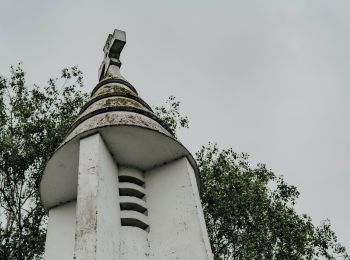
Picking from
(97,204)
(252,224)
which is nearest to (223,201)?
(252,224)

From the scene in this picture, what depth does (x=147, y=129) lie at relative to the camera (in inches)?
222

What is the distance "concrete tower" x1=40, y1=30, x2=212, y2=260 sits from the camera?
4.59 m

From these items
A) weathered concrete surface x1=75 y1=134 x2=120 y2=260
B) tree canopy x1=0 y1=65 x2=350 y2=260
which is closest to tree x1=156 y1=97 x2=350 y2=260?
tree canopy x1=0 y1=65 x2=350 y2=260

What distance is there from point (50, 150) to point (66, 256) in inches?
275

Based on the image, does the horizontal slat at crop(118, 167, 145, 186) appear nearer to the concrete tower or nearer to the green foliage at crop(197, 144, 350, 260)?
the concrete tower

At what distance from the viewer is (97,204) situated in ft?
14.3

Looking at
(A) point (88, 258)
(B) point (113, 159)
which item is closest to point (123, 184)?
(B) point (113, 159)

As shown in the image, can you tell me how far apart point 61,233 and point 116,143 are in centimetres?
157

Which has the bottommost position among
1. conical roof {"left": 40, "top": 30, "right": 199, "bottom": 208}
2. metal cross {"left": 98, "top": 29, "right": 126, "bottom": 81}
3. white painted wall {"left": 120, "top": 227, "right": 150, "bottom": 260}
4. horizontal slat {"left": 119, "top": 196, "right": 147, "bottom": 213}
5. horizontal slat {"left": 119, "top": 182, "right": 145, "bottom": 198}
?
white painted wall {"left": 120, "top": 227, "right": 150, "bottom": 260}

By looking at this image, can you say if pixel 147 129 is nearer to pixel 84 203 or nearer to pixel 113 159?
pixel 113 159

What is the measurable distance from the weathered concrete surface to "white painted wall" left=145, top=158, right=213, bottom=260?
57 cm

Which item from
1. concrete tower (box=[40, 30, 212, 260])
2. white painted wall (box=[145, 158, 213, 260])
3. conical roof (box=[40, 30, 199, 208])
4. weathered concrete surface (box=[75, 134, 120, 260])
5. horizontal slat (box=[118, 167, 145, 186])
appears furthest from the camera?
horizontal slat (box=[118, 167, 145, 186])

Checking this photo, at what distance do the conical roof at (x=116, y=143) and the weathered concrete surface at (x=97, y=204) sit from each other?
218 mm

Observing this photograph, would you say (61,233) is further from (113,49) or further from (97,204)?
(113,49)
